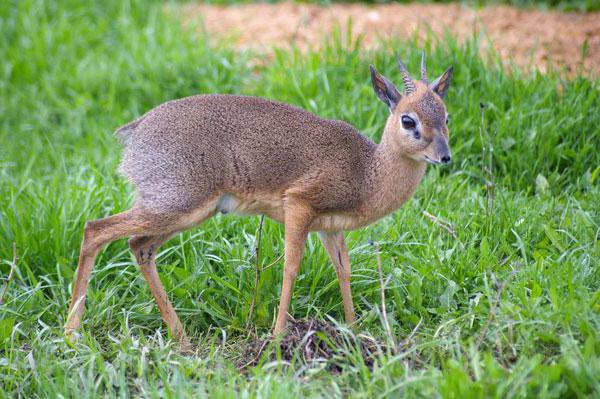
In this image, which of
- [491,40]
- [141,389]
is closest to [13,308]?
[141,389]

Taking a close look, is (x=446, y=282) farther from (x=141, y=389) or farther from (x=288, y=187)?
(x=141, y=389)

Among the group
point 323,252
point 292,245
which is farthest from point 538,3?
point 292,245

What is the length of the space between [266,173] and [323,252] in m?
0.68

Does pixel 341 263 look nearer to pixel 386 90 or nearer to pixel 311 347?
pixel 311 347

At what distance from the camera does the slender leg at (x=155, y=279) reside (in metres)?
4.39

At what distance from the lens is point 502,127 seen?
5664 millimetres

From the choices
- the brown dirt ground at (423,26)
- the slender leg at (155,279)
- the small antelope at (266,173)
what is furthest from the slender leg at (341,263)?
the brown dirt ground at (423,26)

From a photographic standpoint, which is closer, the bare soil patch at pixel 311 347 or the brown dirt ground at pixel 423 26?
the bare soil patch at pixel 311 347

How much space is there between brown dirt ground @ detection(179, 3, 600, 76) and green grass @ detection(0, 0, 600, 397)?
39 cm

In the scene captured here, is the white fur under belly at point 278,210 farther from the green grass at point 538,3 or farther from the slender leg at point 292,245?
the green grass at point 538,3

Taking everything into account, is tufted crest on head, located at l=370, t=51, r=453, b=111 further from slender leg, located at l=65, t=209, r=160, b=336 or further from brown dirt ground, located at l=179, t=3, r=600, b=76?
brown dirt ground, located at l=179, t=3, r=600, b=76

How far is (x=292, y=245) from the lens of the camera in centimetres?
428

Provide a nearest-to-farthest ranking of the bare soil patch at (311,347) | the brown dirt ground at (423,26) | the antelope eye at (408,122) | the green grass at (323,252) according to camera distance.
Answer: the green grass at (323,252)
the bare soil patch at (311,347)
the antelope eye at (408,122)
the brown dirt ground at (423,26)

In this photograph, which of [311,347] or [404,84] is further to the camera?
[404,84]
